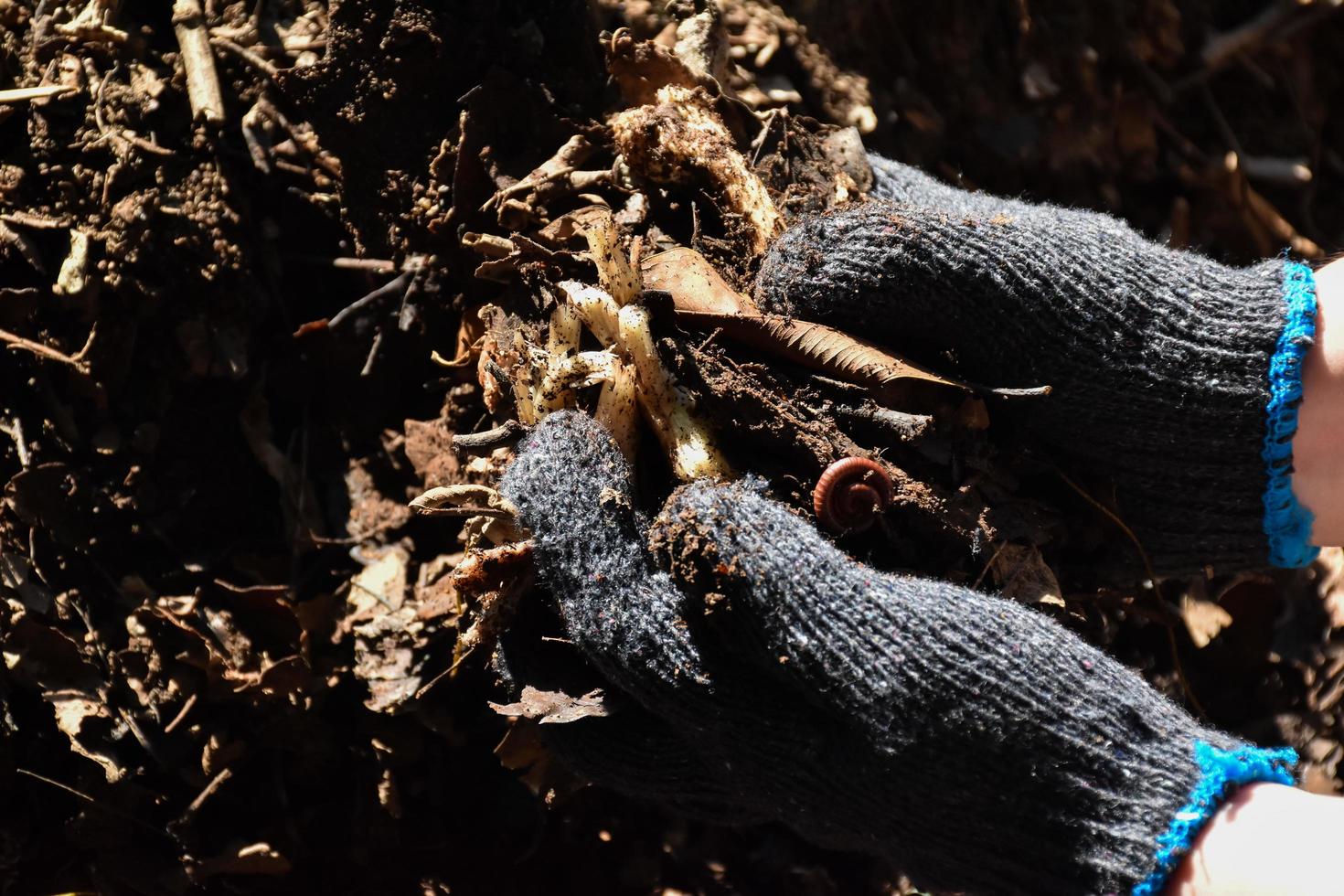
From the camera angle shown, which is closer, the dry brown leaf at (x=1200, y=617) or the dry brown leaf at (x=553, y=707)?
the dry brown leaf at (x=553, y=707)

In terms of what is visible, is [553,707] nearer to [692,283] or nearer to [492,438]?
[492,438]

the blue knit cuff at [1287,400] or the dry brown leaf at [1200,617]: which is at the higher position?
the blue knit cuff at [1287,400]

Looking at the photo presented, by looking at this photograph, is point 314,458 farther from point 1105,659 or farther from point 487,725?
point 1105,659

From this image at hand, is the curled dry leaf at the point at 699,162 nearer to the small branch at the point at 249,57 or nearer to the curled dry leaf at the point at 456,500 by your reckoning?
the curled dry leaf at the point at 456,500

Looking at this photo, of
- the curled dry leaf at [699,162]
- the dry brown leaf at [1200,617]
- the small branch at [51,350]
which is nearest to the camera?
the curled dry leaf at [699,162]

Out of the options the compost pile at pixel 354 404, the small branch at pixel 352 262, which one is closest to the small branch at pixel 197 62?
the compost pile at pixel 354 404

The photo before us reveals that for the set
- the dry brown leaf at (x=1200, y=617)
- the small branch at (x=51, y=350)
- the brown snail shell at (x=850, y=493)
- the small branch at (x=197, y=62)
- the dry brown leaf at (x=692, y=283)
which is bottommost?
the dry brown leaf at (x=1200, y=617)

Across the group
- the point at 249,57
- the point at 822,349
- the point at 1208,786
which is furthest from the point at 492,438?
the point at 1208,786

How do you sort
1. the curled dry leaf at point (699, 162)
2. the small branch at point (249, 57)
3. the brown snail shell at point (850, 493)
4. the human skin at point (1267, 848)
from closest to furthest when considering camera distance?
the human skin at point (1267, 848) < the brown snail shell at point (850, 493) < the curled dry leaf at point (699, 162) < the small branch at point (249, 57)

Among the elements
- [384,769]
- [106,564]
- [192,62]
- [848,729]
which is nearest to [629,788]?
[848,729]
